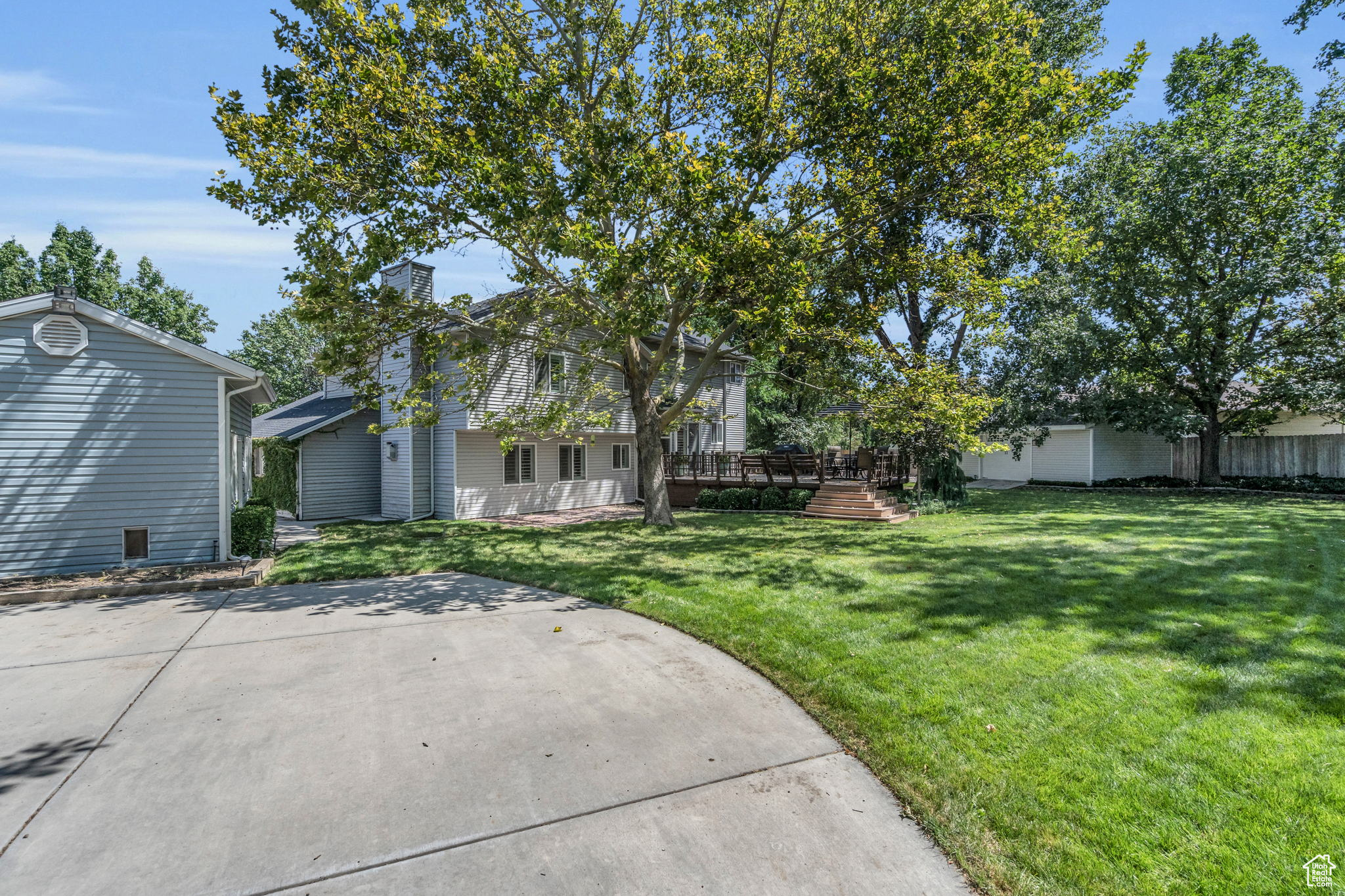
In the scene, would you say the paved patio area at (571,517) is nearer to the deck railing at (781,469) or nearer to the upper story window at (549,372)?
the deck railing at (781,469)

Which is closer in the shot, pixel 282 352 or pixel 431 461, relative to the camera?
pixel 431 461

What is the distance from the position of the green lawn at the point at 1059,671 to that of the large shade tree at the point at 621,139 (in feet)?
13.8

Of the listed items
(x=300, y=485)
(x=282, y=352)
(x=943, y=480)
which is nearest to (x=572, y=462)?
(x=300, y=485)

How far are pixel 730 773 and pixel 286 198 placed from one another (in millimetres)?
10337

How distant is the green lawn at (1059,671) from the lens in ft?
9.33

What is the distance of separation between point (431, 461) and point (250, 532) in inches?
279

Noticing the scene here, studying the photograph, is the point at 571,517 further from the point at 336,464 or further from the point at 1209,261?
the point at 1209,261

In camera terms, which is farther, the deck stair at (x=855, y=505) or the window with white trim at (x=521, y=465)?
the window with white trim at (x=521, y=465)

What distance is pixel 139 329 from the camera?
8922 mm

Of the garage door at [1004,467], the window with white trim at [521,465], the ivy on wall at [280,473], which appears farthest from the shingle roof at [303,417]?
the garage door at [1004,467]

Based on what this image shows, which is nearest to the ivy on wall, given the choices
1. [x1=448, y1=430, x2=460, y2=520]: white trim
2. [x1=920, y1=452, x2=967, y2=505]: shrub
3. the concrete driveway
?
[x1=448, y1=430, x2=460, y2=520]: white trim

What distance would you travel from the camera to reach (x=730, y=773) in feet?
11.5

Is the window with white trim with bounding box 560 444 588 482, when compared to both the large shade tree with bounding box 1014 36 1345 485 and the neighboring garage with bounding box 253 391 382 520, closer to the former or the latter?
the neighboring garage with bounding box 253 391 382 520

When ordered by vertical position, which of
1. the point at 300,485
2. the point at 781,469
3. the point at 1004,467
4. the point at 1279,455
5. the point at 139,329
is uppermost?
the point at 139,329
